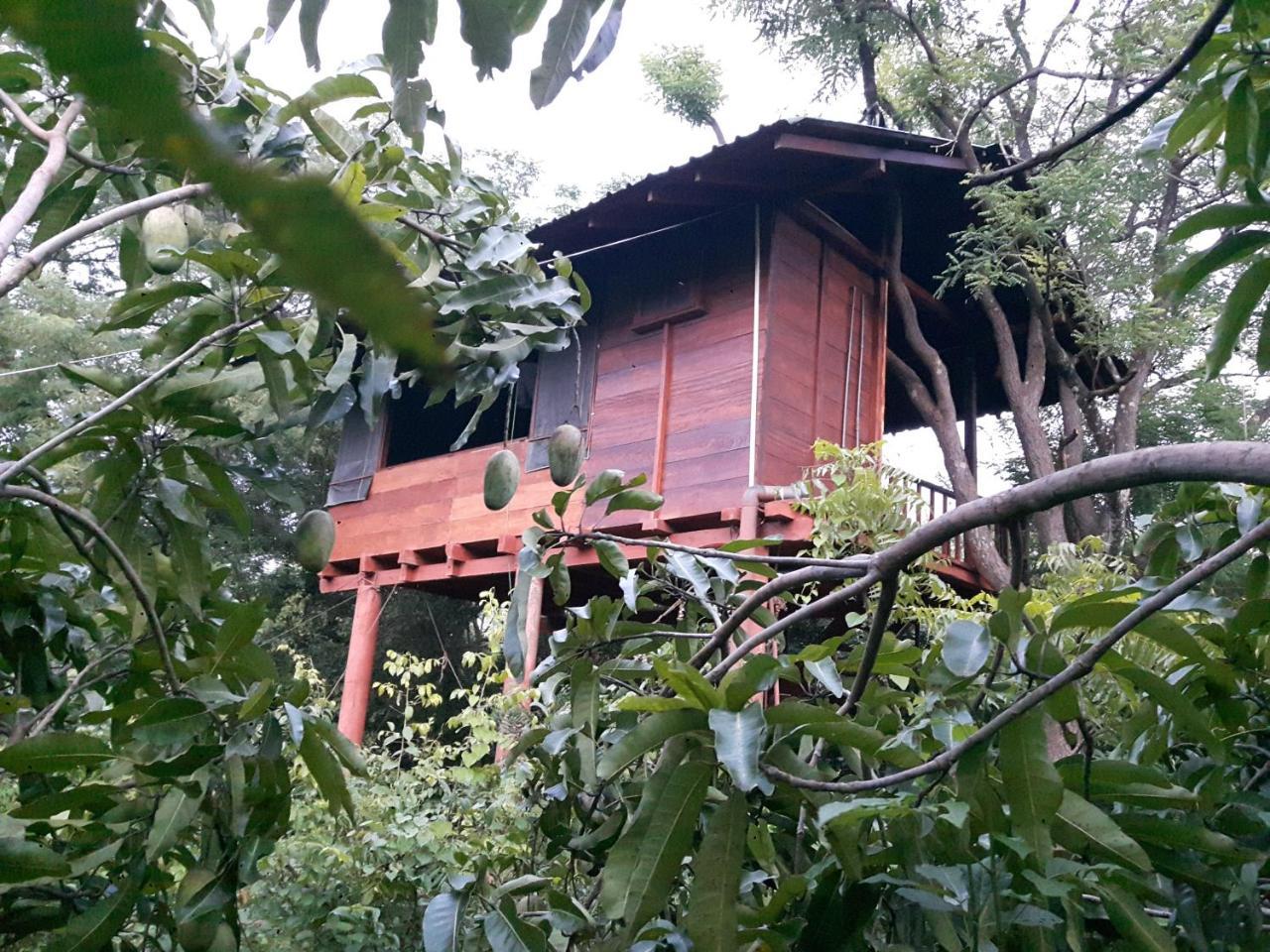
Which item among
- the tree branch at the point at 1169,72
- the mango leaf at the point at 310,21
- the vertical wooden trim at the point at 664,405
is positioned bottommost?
the mango leaf at the point at 310,21

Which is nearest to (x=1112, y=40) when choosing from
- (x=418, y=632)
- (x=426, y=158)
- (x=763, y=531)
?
(x=763, y=531)

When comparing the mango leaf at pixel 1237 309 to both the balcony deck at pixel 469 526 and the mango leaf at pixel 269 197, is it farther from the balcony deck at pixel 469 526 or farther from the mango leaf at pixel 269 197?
the balcony deck at pixel 469 526

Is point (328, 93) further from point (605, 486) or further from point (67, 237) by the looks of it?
point (605, 486)

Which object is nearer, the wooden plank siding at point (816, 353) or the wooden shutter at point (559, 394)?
the wooden plank siding at point (816, 353)

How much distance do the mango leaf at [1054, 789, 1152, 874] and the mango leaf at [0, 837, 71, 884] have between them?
1.29m

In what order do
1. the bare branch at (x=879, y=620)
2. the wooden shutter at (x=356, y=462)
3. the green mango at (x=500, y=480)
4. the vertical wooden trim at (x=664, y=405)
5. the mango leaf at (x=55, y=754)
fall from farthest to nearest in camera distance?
the wooden shutter at (x=356, y=462) < the vertical wooden trim at (x=664, y=405) < the green mango at (x=500, y=480) < the mango leaf at (x=55, y=754) < the bare branch at (x=879, y=620)

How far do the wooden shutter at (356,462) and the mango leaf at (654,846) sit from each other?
8.42 m

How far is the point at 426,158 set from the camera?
1899mm

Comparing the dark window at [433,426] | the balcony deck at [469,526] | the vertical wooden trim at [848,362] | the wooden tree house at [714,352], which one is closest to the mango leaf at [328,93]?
the wooden tree house at [714,352]

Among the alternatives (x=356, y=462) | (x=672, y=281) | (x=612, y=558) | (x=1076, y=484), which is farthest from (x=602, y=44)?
(x=356, y=462)

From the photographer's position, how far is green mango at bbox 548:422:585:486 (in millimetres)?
2281

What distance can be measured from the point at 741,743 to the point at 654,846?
0.55 ft

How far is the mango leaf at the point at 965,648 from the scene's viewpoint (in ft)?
3.75

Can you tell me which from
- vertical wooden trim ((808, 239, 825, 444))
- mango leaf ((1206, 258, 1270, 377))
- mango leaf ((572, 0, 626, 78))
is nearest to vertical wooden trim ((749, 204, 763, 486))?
vertical wooden trim ((808, 239, 825, 444))
